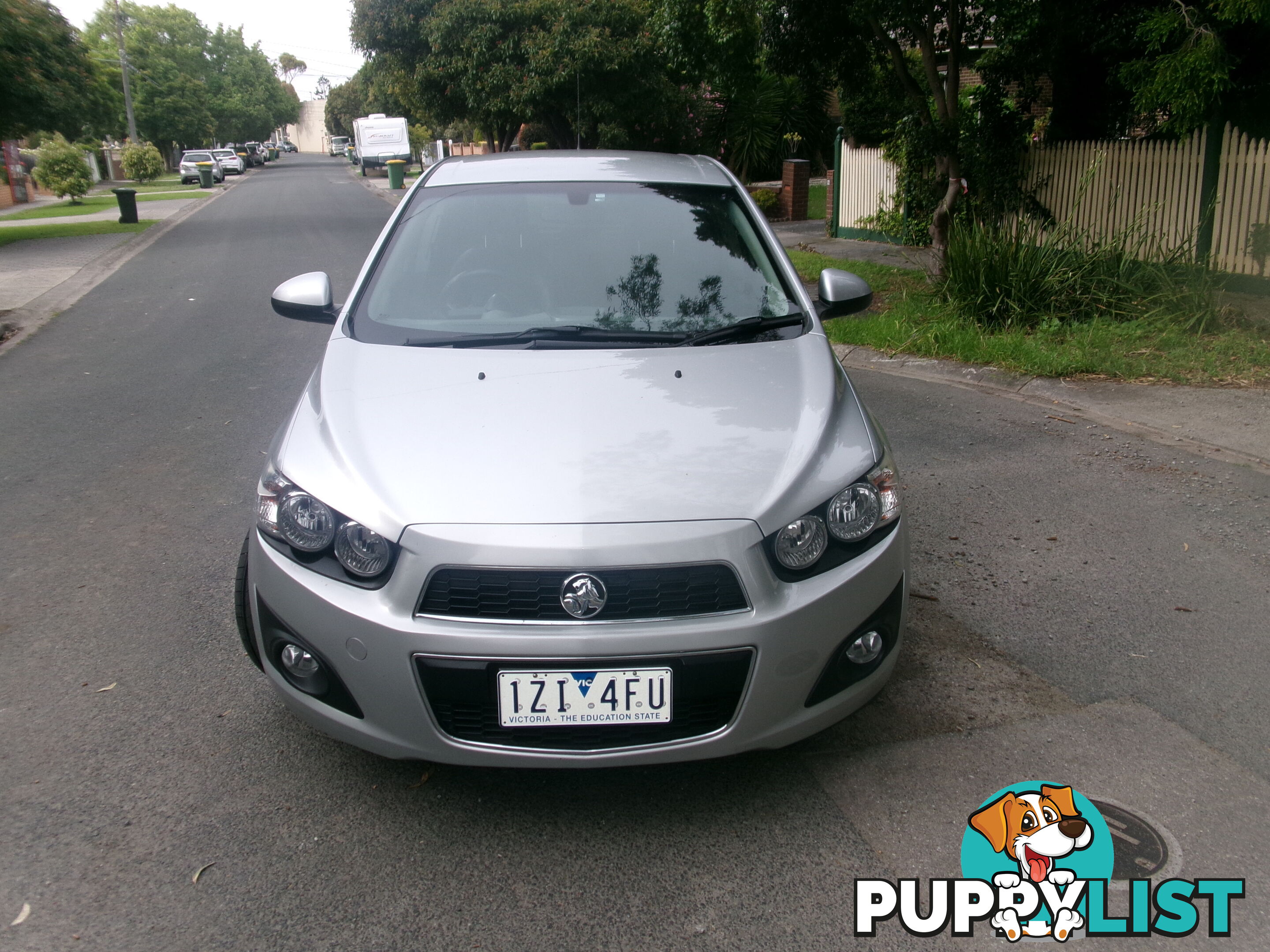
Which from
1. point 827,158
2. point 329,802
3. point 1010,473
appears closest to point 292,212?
point 827,158

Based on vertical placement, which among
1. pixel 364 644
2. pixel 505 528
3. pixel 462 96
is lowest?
pixel 364 644

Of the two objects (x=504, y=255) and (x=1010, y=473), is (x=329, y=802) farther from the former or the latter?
(x=1010, y=473)

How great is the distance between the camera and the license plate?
2.51 metres

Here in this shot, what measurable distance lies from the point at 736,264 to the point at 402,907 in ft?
8.32

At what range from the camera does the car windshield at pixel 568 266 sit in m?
3.67

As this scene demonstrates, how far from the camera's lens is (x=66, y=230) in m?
21.8

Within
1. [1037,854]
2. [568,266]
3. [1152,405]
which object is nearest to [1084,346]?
[1152,405]

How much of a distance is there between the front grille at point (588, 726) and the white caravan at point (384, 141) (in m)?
50.4

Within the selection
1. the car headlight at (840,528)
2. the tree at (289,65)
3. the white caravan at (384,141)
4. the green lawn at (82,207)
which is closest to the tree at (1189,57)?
the car headlight at (840,528)

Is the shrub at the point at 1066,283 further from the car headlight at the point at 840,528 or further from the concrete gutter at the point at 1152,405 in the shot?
the car headlight at the point at 840,528

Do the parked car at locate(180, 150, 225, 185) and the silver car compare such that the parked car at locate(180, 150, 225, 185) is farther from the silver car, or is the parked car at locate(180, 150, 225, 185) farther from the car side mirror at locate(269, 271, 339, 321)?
the silver car

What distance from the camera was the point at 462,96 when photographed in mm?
27297

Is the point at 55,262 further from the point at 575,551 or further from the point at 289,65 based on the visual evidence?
the point at 289,65

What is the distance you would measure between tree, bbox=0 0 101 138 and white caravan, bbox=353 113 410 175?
101 feet
